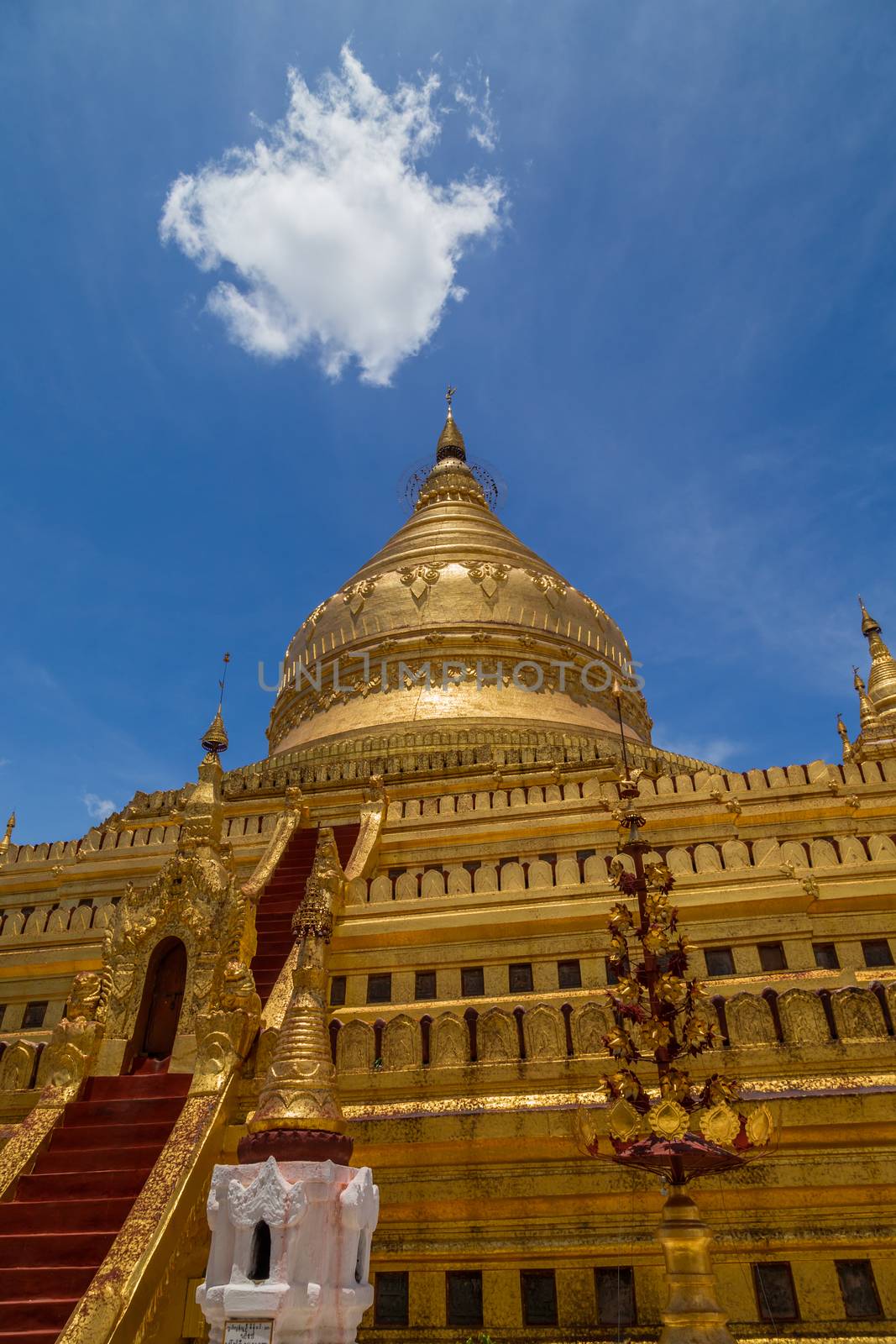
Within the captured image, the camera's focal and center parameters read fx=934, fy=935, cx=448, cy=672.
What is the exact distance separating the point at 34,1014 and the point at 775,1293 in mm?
10638

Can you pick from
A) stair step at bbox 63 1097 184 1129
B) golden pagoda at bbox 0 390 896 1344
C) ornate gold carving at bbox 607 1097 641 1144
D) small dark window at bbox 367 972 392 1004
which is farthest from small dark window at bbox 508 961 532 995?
ornate gold carving at bbox 607 1097 641 1144

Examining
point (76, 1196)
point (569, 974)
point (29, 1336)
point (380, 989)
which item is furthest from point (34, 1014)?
point (569, 974)

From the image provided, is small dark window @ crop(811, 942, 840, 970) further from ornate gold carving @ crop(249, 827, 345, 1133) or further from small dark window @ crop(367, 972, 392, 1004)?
ornate gold carving @ crop(249, 827, 345, 1133)

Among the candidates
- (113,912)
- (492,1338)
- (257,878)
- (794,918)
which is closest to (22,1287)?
(492,1338)

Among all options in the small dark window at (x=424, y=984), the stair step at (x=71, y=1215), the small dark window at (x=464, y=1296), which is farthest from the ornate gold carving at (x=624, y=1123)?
the small dark window at (x=424, y=984)

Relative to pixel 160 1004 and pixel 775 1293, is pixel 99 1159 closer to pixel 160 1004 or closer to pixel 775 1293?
pixel 160 1004

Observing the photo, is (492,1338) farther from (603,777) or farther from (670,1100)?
(603,777)

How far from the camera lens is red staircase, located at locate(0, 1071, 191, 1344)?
7.56 meters

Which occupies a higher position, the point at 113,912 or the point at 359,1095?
the point at 113,912

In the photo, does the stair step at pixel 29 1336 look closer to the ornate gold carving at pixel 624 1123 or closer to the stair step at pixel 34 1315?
the stair step at pixel 34 1315

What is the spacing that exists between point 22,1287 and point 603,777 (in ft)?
42.8

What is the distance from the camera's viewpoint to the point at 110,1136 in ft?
31.8

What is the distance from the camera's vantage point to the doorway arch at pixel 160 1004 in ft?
37.2

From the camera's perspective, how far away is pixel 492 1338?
8.32 metres
